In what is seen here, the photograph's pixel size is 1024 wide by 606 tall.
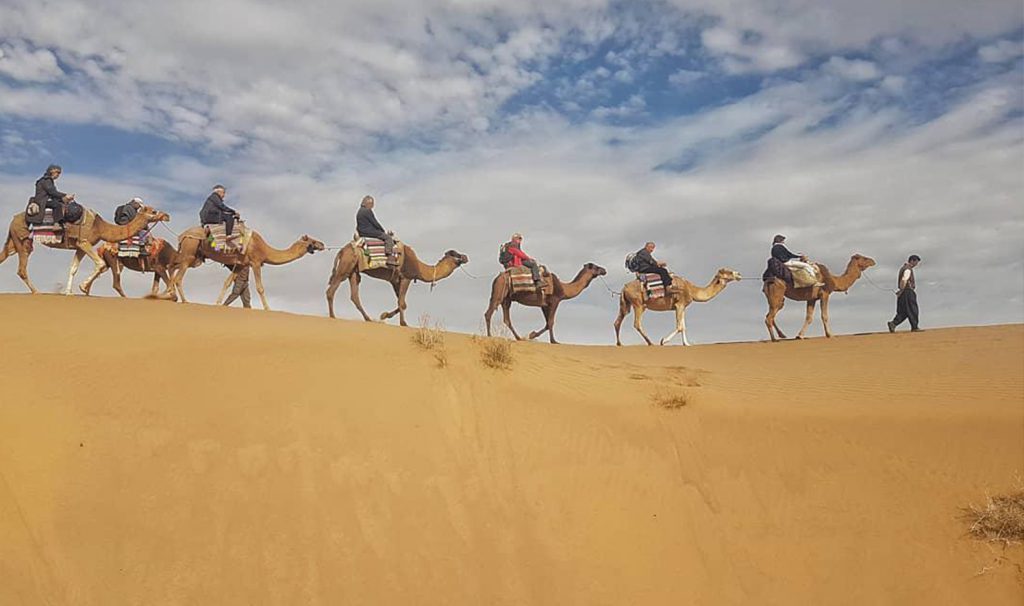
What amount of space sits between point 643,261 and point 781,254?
3704 millimetres

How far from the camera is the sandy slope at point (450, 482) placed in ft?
23.0

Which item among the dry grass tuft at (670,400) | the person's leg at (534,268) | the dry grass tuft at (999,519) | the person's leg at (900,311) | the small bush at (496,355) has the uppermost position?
the person's leg at (534,268)

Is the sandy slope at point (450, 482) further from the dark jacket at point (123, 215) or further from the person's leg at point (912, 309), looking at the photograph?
the person's leg at point (912, 309)

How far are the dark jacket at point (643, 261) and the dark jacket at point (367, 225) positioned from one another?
7.14m

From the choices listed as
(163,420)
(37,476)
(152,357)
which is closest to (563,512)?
(163,420)

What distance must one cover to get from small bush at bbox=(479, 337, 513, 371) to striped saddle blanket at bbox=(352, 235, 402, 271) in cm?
671

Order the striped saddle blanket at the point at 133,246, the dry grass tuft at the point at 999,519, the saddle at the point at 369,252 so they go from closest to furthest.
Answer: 1. the dry grass tuft at the point at 999,519
2. the saddle at the point at 369,252
3. the striped saddle blanket at the point at 133,246

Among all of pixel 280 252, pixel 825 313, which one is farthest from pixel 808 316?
pixel 280 252

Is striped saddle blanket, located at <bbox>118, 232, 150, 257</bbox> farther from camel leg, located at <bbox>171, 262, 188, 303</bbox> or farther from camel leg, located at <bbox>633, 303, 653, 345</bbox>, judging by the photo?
Answer: camel leg, located at <bbox>633, 303, 653, 345</bbox>

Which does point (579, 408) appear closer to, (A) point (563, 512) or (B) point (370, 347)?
(A) point (563, 512)

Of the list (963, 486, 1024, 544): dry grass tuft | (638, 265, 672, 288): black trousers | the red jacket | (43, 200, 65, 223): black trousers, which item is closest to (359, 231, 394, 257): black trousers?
the red jacket

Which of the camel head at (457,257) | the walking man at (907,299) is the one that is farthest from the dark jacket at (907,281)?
the camel head at (457,257)

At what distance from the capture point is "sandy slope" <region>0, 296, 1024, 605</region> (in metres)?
7.02

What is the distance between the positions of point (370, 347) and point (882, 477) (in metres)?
7.11
